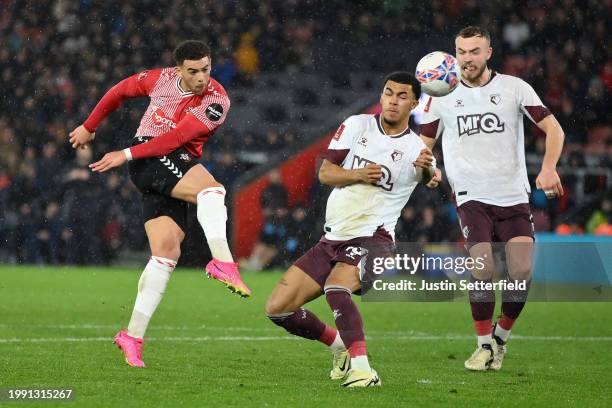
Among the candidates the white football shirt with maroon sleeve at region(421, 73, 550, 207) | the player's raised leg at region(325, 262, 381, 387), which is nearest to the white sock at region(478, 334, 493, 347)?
the white football shirt with maroon sleeve at region(421, 73, 550, 207)

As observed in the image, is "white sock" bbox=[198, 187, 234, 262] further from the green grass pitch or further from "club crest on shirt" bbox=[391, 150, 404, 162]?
"club crest on shirt" bbox=[391, 150, 404, 162]

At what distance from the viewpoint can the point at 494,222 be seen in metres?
8.22

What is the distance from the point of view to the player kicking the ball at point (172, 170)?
7.56m

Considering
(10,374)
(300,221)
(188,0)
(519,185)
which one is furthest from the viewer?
(188,0)

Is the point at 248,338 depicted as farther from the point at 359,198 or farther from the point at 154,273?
the point at 359,198

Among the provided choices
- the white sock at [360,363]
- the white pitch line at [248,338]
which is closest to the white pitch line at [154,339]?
the white pitch line at [248,338]

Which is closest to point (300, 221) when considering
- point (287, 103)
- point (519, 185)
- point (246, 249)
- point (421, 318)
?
point (246, 249)

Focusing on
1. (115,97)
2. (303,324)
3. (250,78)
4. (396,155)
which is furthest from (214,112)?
(250,78)

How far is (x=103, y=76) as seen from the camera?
20.5 meters

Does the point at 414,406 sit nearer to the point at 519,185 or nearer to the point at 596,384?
the point at 596,384

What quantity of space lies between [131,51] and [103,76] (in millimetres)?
825

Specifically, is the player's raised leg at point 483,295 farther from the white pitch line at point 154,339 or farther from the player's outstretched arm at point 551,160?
the white pitch line at point 154,339

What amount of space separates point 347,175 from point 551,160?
1.58m

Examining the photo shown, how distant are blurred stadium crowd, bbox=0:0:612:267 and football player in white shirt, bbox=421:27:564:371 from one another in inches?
347
